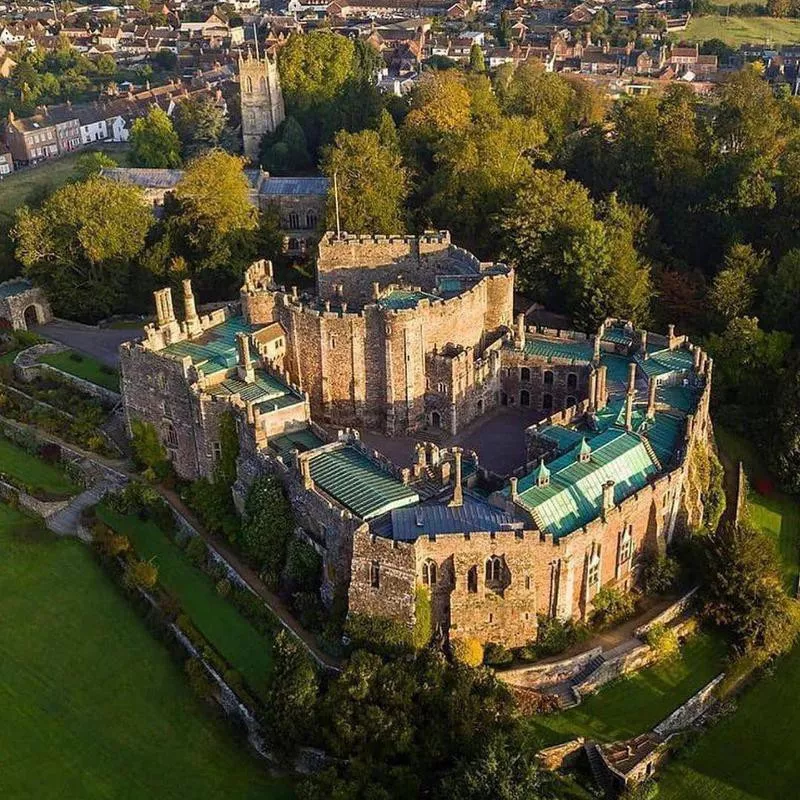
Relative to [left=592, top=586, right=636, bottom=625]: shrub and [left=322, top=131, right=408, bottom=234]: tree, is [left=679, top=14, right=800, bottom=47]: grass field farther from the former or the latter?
[left=592, top=586, right=636, bottom=625]: shrub

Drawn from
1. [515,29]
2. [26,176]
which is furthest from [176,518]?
[515,29]

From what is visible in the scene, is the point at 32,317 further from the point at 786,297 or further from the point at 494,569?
the point at 786,297

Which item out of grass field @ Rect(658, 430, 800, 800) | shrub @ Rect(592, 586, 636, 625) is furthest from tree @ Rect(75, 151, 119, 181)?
grass field @ Rect(658, 430, 800, 800)

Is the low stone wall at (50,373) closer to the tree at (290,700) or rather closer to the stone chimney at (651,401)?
the tree at (290,700)

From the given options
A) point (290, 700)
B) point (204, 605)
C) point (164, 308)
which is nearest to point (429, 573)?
point (290, 700)

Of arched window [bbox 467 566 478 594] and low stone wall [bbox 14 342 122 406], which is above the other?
arched window [bbox 467 566 478 594]

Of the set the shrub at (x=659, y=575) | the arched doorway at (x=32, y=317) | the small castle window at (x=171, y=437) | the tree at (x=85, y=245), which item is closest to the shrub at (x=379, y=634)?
the shrub at (x=659, y=575)

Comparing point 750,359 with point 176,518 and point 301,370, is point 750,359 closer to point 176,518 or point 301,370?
point 301,370
